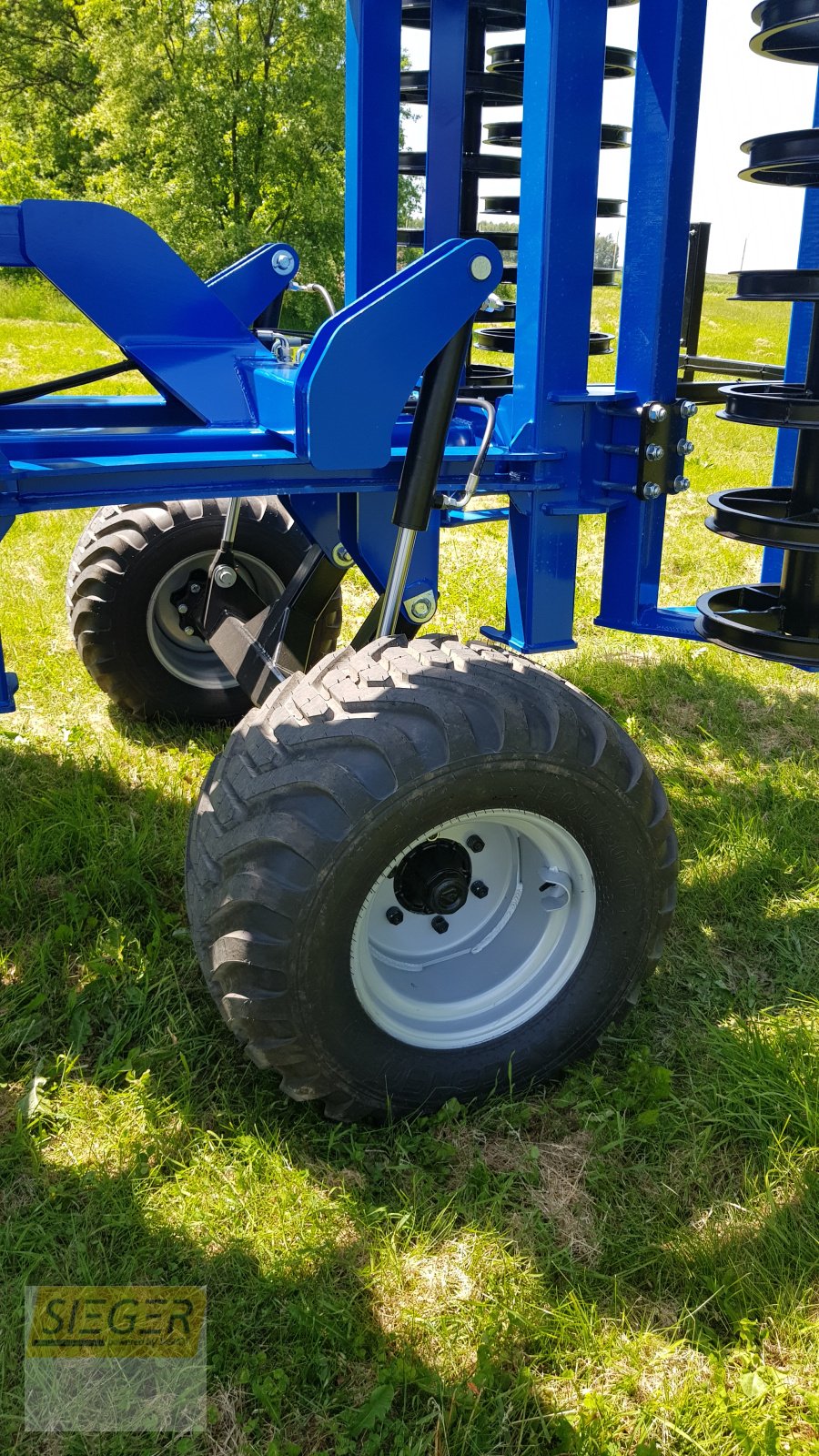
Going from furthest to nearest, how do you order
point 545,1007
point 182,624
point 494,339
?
point 182,624 → point 494,339 → point 545,1007

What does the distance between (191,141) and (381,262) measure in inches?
866

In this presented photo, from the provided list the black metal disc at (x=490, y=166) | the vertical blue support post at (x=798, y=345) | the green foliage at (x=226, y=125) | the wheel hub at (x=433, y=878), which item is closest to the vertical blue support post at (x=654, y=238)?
the vertical blue support post at (x=798, y=345)

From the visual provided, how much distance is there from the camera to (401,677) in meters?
2.25

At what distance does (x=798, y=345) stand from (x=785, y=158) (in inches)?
33.7

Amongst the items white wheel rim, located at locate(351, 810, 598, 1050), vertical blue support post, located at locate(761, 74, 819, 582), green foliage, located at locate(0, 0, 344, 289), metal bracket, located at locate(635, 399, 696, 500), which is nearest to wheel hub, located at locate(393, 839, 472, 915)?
white wheel rim, located at locate(351, 810, 598, 1050)

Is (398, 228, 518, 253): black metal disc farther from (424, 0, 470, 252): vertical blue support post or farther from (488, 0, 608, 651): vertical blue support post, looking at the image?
(488, 0, 608, 651): vertical blue support post

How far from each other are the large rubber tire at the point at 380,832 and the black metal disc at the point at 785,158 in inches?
49.0

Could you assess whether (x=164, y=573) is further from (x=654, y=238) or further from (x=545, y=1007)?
(x=545, y=1007)

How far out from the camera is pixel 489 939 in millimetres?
2553

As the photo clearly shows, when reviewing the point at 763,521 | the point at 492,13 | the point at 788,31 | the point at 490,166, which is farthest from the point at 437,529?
the point at 492,13

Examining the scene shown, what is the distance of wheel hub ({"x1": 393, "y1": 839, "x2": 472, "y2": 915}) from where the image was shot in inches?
94.3

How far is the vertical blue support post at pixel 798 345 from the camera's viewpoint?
2906mm

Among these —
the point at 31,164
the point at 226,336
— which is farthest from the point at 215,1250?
the point at 31,164

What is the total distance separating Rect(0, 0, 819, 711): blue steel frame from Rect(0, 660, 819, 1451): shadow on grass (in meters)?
0.82
